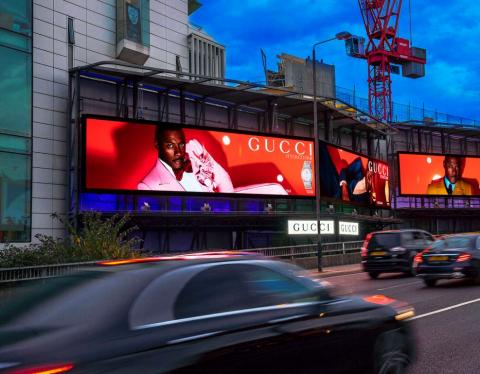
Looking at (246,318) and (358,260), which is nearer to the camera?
(246,318)

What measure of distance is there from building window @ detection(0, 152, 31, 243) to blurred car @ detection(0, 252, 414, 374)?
19.9m

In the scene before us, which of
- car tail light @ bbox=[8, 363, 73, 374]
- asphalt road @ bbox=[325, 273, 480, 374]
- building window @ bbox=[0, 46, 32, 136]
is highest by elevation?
building window @ bbox=[0, 46, 32, 136]

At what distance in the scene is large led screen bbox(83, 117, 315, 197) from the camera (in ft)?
83.9

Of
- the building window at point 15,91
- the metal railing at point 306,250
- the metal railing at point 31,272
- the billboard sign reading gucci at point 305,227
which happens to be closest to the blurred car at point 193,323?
the metal railing at point 31,272

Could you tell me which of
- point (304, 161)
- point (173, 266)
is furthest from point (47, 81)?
point (173, 266)

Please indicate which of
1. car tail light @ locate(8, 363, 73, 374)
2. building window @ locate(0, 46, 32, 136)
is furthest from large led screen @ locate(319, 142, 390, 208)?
car tail light @ locate(8, 363, 73, 374)

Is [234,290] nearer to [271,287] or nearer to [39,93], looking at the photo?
[271,287]

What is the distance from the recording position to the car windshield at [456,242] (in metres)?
16.2

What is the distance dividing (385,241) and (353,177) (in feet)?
63.3

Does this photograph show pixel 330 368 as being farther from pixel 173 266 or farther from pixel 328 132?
pixel 328 132

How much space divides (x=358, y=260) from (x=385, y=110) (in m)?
39.7

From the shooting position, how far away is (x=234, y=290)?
466 cm

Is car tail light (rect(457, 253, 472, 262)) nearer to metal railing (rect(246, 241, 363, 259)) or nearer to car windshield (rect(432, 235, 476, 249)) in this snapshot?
car windshield (rect(432, 235, 476, 249))

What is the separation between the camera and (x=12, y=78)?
2397 centimetres
